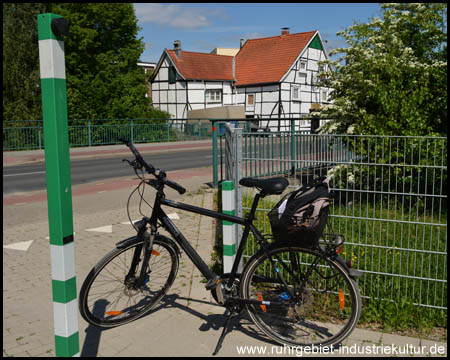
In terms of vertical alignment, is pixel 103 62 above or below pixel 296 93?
above

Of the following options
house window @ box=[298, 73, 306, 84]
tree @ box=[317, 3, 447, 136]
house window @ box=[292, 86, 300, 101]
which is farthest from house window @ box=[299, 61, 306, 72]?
tree @ box=[317, 3, 447, 136]

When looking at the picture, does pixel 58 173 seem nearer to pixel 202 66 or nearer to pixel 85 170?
pixel 85 170

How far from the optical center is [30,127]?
2423cm

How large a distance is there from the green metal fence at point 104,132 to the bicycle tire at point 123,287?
17869mm

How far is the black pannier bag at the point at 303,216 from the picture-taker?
3449mm

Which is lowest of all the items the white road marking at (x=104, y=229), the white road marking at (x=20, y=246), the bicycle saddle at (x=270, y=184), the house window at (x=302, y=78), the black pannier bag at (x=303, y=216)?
the white road marking at (x=20, y=246)

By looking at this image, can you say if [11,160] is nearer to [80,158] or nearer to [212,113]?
[80,158]

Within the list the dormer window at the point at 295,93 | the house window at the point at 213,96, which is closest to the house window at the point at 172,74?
the house window at the point at 213,96

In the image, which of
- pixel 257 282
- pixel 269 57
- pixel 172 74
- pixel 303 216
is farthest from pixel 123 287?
pixel 269 57

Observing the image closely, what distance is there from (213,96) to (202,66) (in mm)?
2784

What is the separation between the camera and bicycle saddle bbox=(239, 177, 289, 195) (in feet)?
11.9

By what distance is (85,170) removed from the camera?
1677cm

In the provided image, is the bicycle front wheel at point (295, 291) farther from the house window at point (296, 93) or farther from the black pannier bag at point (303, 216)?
the house window at point (296, 93)

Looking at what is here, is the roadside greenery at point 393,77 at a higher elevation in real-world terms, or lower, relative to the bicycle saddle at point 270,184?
higher
